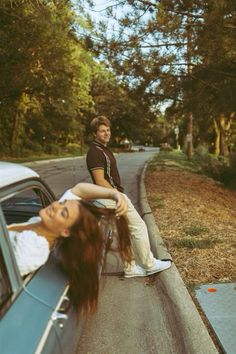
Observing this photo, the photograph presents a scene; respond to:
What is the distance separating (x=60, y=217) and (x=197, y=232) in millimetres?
4524

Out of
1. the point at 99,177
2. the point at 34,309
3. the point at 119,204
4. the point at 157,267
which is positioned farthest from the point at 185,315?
the point at 34,309

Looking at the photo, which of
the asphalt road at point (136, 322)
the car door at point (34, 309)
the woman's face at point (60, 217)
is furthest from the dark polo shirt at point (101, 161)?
the woman's face at point (60, 217)

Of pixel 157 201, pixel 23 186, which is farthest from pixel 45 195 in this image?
pixel 157 201

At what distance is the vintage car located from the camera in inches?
75.1

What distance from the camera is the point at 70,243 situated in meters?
2.53

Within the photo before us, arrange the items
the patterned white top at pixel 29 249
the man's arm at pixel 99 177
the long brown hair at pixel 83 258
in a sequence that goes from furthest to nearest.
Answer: the man's arm at pixel 99 177 → the long brown hair at pixel 83 258 → the patterned white top at pixel 29 249

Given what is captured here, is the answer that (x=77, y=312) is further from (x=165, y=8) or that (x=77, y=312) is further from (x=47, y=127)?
(x=47, y=127)

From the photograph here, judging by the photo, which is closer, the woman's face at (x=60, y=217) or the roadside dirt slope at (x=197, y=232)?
the woman's face at (x=60, y=217)

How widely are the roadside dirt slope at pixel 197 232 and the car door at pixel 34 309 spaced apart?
2.44 meters

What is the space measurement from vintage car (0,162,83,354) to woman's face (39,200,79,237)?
23cm

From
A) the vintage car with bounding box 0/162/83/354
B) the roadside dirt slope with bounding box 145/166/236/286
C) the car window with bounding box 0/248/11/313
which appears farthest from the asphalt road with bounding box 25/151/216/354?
the car window with bounding box 0/248/11/313

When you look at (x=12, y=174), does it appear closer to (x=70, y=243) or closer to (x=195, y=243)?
(x=70, y=243)

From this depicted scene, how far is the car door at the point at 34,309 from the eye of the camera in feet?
6.23

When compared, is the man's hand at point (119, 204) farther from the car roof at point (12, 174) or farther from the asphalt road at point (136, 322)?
the asphalt road at point (136, 322)
